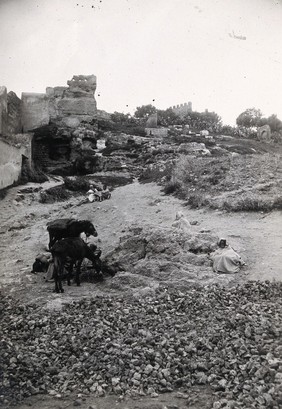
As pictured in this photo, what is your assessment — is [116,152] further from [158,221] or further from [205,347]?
[205,347]

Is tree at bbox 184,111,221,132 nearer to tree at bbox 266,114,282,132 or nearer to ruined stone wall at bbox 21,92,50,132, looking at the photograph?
tree at bbox 266,114,282,132

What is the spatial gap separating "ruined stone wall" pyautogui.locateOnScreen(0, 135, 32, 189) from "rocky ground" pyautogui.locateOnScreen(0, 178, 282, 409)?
405 centimetres

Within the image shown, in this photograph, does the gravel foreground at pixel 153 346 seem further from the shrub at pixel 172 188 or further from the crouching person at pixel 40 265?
the shrub at pixel 172 188

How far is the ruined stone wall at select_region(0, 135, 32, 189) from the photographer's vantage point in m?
11.0

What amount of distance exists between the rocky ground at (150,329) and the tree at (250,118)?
34921 millimetres

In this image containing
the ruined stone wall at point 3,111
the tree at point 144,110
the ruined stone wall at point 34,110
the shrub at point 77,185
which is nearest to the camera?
the shrub at point 77,185

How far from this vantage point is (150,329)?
4.38m

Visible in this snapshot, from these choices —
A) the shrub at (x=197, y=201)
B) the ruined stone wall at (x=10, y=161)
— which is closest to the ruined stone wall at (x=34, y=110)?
the ruined stone wall at (x=10, y=161)

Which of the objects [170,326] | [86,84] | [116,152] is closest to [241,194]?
[170,326]

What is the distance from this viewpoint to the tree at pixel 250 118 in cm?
3975

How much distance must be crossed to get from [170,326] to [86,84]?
66.1 ft

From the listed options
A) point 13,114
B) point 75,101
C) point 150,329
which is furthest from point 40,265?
point 75,101

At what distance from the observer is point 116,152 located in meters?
19.9

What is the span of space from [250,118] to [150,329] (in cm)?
3929
